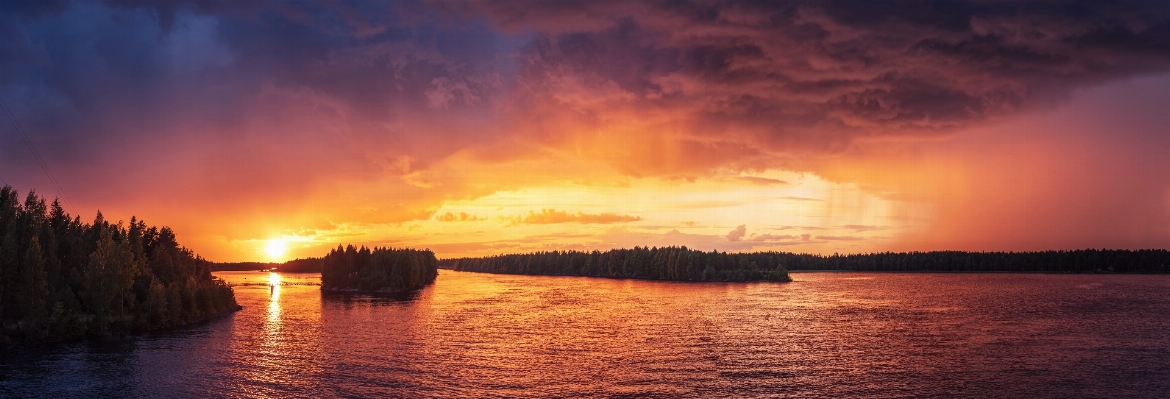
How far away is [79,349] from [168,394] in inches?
1474

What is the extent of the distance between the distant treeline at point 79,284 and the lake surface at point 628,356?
6.73m

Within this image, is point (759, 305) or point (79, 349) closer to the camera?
point (79, 349)

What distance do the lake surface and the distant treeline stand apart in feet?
22.1

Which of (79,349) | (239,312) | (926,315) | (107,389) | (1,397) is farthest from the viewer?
(239,312)

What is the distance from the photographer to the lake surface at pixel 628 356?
63.1 metres

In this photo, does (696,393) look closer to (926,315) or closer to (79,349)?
(79,349)

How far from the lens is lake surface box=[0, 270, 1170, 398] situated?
63.1 m

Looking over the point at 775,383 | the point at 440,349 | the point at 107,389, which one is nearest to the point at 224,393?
the point at 107,389

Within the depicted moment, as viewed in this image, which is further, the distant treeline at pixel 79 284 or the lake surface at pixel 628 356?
the distant treeline at pixel 79 284

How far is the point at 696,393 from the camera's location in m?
60.1

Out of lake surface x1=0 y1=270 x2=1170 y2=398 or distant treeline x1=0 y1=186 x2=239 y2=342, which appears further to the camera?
distant treeline x1=0 y1=186 x2=239 y2=342

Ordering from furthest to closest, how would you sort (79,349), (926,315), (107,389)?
(926,315), (79,349), (107,389)

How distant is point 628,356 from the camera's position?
3159 inches

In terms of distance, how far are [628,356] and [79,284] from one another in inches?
3539
